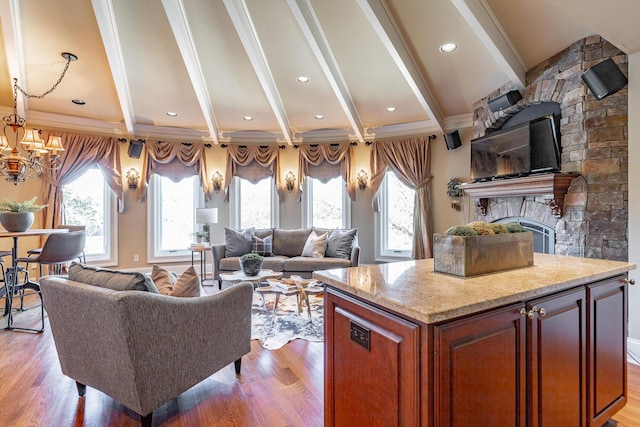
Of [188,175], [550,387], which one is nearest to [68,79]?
[188,175]

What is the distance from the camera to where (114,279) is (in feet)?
5.78

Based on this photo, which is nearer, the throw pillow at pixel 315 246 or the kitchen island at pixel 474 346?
the kitchen island at pixel 474 346

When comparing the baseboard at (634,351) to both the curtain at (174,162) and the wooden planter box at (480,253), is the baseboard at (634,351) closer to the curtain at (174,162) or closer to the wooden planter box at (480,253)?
the wooden planter box at (480,253)

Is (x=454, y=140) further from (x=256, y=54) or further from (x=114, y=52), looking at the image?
(x=114, y=52)

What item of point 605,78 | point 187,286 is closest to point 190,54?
point 187,286

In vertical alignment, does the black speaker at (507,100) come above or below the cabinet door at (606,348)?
above

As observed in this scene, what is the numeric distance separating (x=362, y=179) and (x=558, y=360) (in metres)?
4.78

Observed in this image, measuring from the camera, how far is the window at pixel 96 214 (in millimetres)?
5273

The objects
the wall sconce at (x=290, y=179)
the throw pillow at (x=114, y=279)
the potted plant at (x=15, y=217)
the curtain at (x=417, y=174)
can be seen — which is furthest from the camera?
the wall sconce at (x=290, y=179)

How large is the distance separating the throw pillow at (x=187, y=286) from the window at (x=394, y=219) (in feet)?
14.3

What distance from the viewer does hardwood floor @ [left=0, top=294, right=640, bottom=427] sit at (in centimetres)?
187

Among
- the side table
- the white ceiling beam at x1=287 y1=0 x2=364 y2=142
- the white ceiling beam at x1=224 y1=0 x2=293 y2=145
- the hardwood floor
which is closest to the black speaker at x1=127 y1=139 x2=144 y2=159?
the side table

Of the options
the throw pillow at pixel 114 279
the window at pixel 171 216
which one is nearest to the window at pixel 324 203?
the window at pixel 171 216

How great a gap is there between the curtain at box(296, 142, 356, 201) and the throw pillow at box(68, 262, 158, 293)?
447cm
